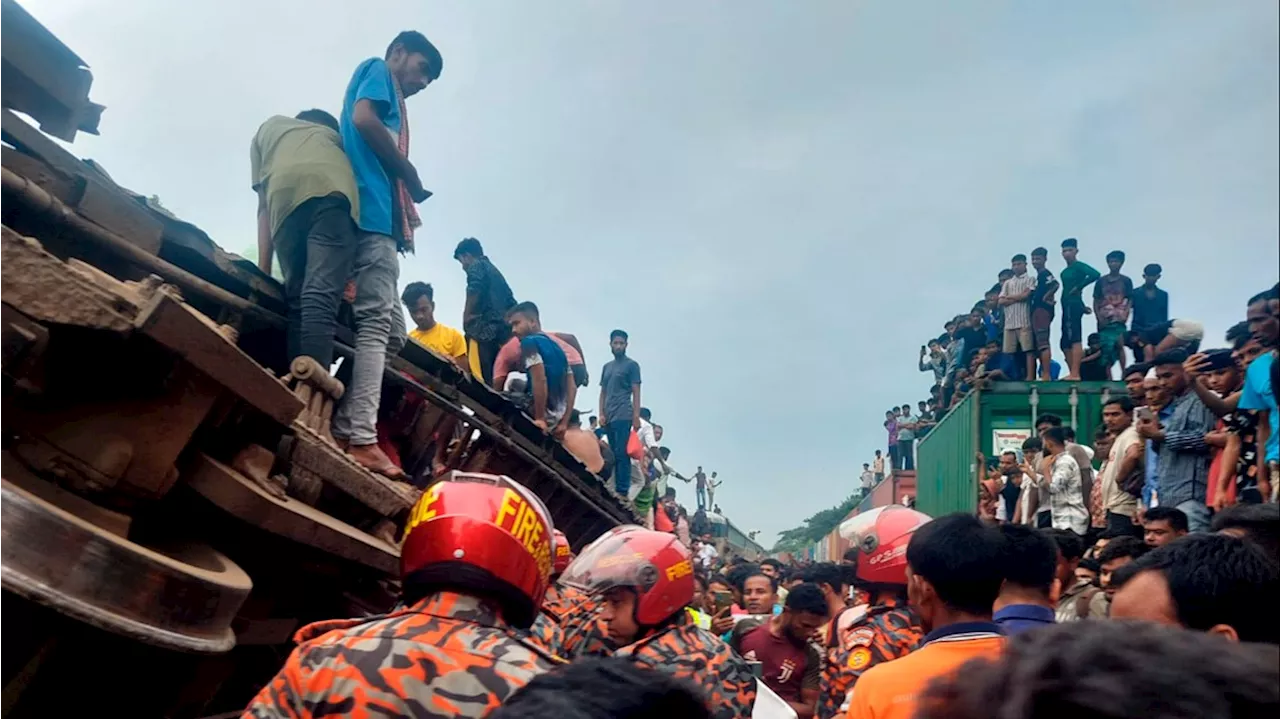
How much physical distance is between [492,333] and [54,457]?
21.4ft

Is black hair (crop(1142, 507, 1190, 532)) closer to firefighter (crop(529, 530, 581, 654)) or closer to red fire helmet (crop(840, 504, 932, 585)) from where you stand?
red fire helmet (crop(840, 504, 932, 585))

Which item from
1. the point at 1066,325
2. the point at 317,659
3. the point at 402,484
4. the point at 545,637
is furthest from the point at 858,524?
the point at 1066,325

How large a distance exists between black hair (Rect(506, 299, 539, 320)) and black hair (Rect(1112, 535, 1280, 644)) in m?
7.61

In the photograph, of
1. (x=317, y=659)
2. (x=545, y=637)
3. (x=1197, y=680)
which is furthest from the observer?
(x=545, y=637)

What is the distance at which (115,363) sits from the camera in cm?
310

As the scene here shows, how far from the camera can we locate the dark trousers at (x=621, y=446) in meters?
12.0

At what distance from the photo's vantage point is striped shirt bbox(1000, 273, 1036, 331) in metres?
13.5

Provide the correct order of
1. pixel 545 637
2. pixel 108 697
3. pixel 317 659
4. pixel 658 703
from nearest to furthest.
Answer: pixel 658 703 < pixel 317 659 < pixel 108 697 < pixel 545 637

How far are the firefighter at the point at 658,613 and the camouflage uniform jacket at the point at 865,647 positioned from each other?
317 millimetres

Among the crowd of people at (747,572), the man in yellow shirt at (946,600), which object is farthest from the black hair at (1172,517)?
the man in yellow shirt at (946,600)

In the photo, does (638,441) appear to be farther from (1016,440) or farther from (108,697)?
(108,697)

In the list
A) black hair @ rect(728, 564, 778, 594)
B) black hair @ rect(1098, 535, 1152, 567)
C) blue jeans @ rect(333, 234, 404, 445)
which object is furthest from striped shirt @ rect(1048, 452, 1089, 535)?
blue jeans @ rect(333, 234, 404, 445)

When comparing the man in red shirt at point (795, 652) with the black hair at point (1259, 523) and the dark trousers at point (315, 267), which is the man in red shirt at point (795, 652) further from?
the dark trousers at point (315, 267)

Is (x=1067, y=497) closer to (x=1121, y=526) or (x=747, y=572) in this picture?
(x=1121, y=526)
